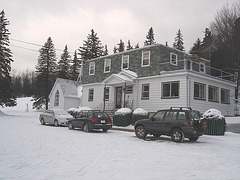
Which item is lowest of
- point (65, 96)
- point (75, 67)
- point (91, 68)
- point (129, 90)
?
point (65, 96)

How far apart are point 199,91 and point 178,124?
11.1m

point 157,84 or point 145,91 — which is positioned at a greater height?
point 157,84

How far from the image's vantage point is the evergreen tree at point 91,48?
5788cm

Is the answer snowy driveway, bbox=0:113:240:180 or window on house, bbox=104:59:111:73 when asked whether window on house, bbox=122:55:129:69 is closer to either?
window on house, bbox=104:59:111:73

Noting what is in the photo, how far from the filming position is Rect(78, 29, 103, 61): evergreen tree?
5788cm

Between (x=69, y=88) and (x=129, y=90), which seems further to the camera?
(x=69, y=88)

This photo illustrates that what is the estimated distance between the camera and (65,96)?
35.6 m

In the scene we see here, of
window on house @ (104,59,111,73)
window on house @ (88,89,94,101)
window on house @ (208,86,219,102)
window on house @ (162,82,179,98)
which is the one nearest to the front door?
window on house @ (104,59,111,73)

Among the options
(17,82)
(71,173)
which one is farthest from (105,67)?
(17,82)

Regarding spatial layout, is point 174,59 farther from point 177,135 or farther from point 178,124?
point 177,135

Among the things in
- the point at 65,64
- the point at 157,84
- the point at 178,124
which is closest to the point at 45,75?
the point at 65,64

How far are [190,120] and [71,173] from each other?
7.27 m

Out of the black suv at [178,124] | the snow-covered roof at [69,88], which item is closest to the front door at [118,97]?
the snow-covered roof at [69,88]

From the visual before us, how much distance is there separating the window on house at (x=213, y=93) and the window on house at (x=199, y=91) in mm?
1148
